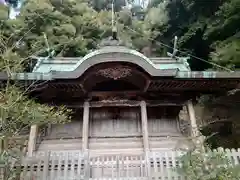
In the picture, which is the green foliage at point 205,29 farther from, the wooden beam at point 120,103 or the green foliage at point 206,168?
the green foliage at point 206,168

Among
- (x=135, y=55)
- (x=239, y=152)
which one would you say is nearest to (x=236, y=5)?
(x=135, y=55)

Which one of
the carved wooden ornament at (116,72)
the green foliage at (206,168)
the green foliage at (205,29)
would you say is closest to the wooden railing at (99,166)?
the green foliage at (206,168)

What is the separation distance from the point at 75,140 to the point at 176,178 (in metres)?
3.52

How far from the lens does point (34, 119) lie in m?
5.14

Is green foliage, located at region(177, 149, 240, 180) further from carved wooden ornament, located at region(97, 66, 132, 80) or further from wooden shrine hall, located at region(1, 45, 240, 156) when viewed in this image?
carved wooden ornament, located at region(97, 66, 132, 80)

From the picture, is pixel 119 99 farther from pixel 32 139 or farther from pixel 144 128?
pixel 32 139

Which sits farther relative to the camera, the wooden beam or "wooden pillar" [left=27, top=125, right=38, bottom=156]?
the wooden beam

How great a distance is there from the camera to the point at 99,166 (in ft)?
19.0

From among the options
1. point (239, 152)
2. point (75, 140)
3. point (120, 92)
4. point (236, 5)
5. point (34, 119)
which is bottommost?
point (239, 152)

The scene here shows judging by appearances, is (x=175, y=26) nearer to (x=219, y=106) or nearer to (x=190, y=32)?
(x=190, y=32)

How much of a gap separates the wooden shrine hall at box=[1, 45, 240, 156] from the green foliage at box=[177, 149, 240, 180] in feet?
7.24

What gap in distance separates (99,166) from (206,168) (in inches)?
89.5

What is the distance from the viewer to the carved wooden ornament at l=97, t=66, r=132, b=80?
7.28 metres

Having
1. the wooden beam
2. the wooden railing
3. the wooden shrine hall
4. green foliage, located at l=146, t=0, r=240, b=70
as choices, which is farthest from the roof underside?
green foliage, located at l=146, t=0, r=240, b=70
